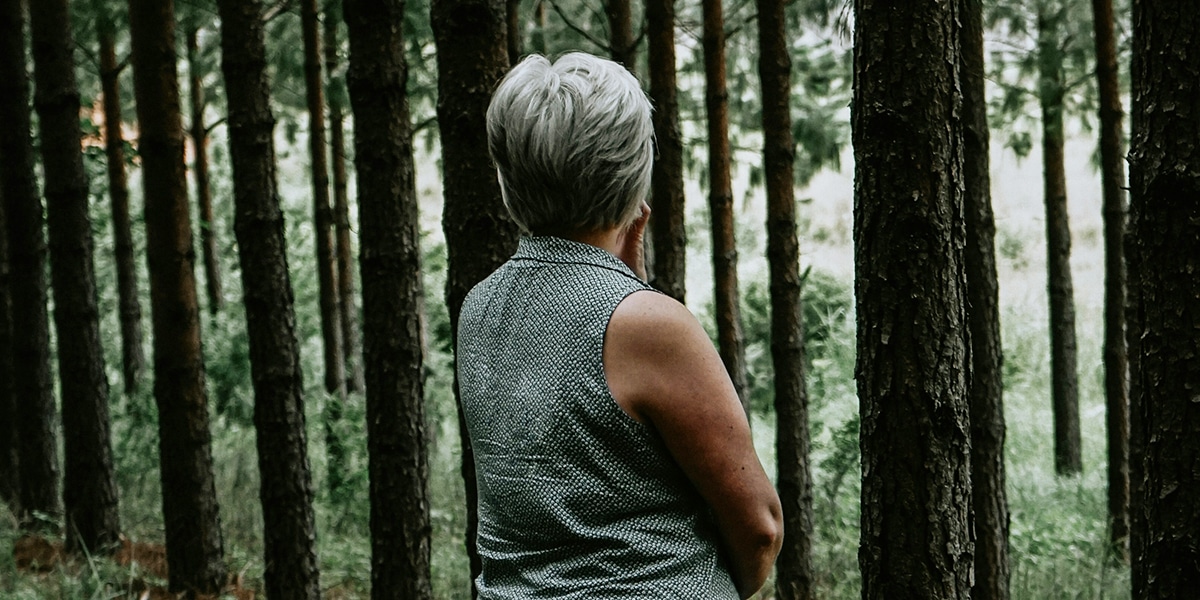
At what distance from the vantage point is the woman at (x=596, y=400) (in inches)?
81.7

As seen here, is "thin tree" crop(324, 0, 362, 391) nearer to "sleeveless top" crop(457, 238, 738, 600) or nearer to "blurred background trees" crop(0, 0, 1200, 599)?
"blurred background trees" crop(0, 0, 1200, 599)

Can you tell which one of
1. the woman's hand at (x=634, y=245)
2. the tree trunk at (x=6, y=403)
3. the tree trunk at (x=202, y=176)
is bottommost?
the tree trunk at (x=6, y=403)

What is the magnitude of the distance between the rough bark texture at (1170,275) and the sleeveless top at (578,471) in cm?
170

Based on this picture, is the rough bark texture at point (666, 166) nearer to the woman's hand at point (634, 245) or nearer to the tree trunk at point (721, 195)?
the tree trunk at point (721, 195)

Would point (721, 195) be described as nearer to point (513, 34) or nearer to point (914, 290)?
point (513, 34)

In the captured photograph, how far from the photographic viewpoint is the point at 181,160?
730 cm

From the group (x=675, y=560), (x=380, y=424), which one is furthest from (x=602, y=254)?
(x=380, y=424)

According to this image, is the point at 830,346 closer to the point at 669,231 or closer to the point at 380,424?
the point at 669,231

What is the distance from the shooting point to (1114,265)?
29.7 ft

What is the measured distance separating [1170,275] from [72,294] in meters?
7.48

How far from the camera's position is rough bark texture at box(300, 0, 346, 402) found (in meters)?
12.4

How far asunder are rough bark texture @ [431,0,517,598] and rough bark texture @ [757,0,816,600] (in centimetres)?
375

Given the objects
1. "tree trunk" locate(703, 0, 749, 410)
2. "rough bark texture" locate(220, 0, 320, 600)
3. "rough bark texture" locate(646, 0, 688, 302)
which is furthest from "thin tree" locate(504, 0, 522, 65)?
"rough bark texture" locate(220, 0, 320, 600)

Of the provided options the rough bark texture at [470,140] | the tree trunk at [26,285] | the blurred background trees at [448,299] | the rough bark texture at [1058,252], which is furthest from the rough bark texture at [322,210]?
the rough bark texture at [470,140]
